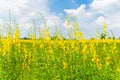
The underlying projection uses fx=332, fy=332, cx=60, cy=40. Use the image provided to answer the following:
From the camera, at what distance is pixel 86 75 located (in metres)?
8.75

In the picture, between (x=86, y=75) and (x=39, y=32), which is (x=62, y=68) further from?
(x=39, y=32)

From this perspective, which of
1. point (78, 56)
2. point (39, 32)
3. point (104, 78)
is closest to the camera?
point (104, 78)

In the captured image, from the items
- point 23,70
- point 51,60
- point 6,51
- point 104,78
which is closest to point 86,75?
point 104,78

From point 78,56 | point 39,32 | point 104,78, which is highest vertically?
point 39,32

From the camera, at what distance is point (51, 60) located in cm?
923

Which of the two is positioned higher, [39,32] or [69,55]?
[39,32]

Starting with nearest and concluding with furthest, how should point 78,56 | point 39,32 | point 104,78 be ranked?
point 104,78 → point 78,56 → point 39,32

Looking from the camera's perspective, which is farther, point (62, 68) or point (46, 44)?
point (46, 44)

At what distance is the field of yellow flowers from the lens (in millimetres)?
8727

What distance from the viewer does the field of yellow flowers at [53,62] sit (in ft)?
28.6

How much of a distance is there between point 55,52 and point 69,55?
2.05 feet

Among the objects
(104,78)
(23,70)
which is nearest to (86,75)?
(104,78)

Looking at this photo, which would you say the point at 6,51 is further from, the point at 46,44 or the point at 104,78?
the point at 104,78

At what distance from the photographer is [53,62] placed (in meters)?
9.18
